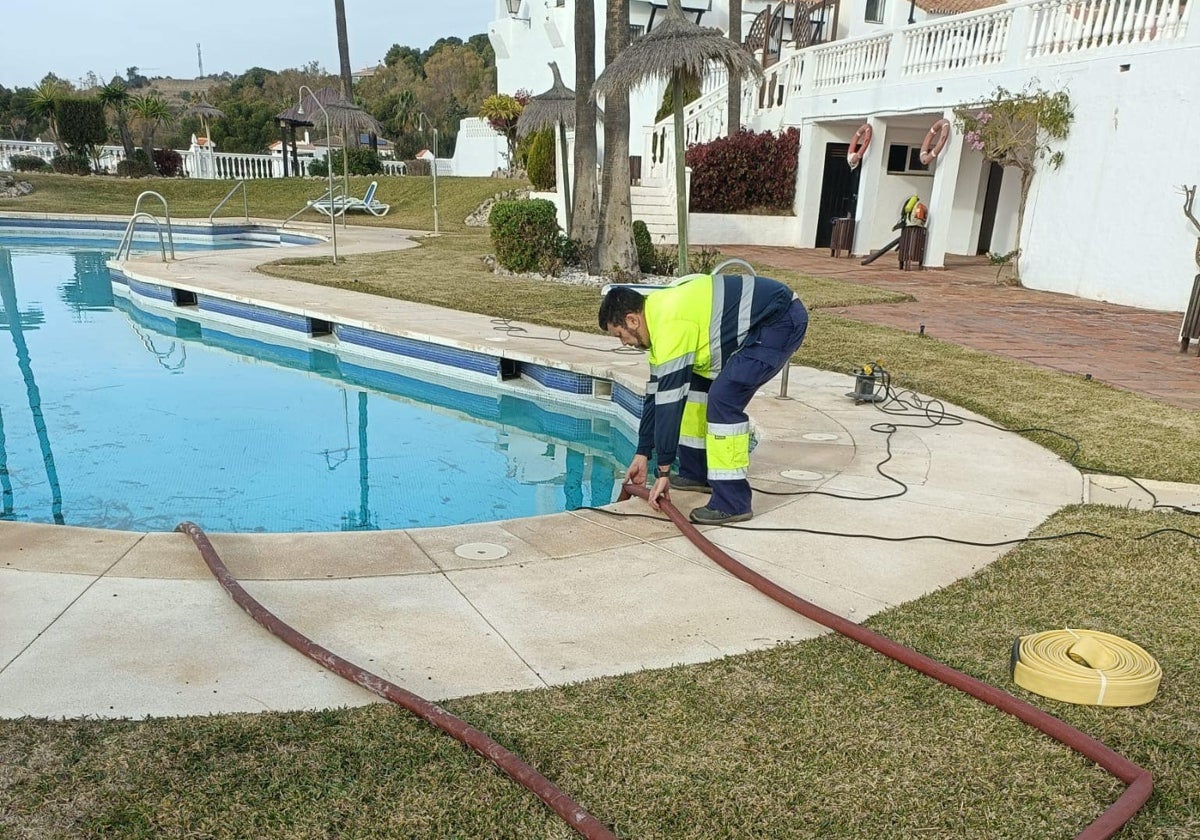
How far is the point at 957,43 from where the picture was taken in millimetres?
14266

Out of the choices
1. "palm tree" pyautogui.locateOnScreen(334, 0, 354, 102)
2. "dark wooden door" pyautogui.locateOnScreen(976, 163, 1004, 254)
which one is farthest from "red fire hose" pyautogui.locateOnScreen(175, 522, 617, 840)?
"palm tree" pyautogui.locateOnScreen(334, 0, 354, 102)

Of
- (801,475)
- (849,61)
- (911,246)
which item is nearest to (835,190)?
(849,61)

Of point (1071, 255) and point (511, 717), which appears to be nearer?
point (511, 717)

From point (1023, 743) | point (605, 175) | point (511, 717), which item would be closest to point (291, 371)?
point (605, 175)

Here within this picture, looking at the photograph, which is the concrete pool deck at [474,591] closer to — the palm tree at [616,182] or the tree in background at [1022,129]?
the palm tree at [616,182]

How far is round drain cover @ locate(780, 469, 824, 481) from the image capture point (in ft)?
15.9

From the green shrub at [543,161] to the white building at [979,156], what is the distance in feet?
7.57

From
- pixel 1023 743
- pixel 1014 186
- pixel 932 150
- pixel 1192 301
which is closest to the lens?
pixel 1023 743

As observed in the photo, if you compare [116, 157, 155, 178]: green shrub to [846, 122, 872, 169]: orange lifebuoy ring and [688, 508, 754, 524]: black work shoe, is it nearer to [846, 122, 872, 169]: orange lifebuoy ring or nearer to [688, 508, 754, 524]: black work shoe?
[846, 122, 872, 169]: orange lifebuoy ring

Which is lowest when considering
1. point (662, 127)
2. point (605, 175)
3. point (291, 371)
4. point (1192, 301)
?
point (291, 371)

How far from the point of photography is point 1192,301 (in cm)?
838

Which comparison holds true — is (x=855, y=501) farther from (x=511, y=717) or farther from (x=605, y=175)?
(x=605, y=175)

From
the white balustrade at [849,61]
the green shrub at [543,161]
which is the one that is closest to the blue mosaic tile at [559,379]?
the white balustrade at [849,61]

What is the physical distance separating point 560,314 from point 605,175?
3502mm
